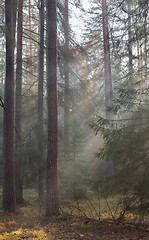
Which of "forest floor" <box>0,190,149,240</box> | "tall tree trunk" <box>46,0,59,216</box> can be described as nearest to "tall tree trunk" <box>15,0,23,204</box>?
"forest floor" <box>0,190,149,240</box>

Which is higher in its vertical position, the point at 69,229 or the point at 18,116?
the point at 18,116

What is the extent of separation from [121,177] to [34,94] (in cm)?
803

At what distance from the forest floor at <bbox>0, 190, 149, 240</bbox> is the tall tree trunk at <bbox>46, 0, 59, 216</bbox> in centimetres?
54

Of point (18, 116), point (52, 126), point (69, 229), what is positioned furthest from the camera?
point (18, 116)

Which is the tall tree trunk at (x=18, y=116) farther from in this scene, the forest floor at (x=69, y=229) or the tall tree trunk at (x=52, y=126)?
the tall tree trunk at (x=52, y=126)

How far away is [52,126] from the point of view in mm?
7961

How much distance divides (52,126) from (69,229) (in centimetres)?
338

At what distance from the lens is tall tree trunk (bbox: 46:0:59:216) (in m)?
Result: 7.65

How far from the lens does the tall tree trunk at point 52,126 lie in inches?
301

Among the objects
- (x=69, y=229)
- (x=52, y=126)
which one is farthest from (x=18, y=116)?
(x=69, y=229)

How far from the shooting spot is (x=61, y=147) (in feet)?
42.5

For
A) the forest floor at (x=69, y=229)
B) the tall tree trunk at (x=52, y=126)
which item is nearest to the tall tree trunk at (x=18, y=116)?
the forest floor at (x=69, y=229)

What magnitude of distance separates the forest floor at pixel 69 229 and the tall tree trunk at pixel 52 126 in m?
0.54

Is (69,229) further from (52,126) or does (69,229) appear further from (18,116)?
(18,116)
